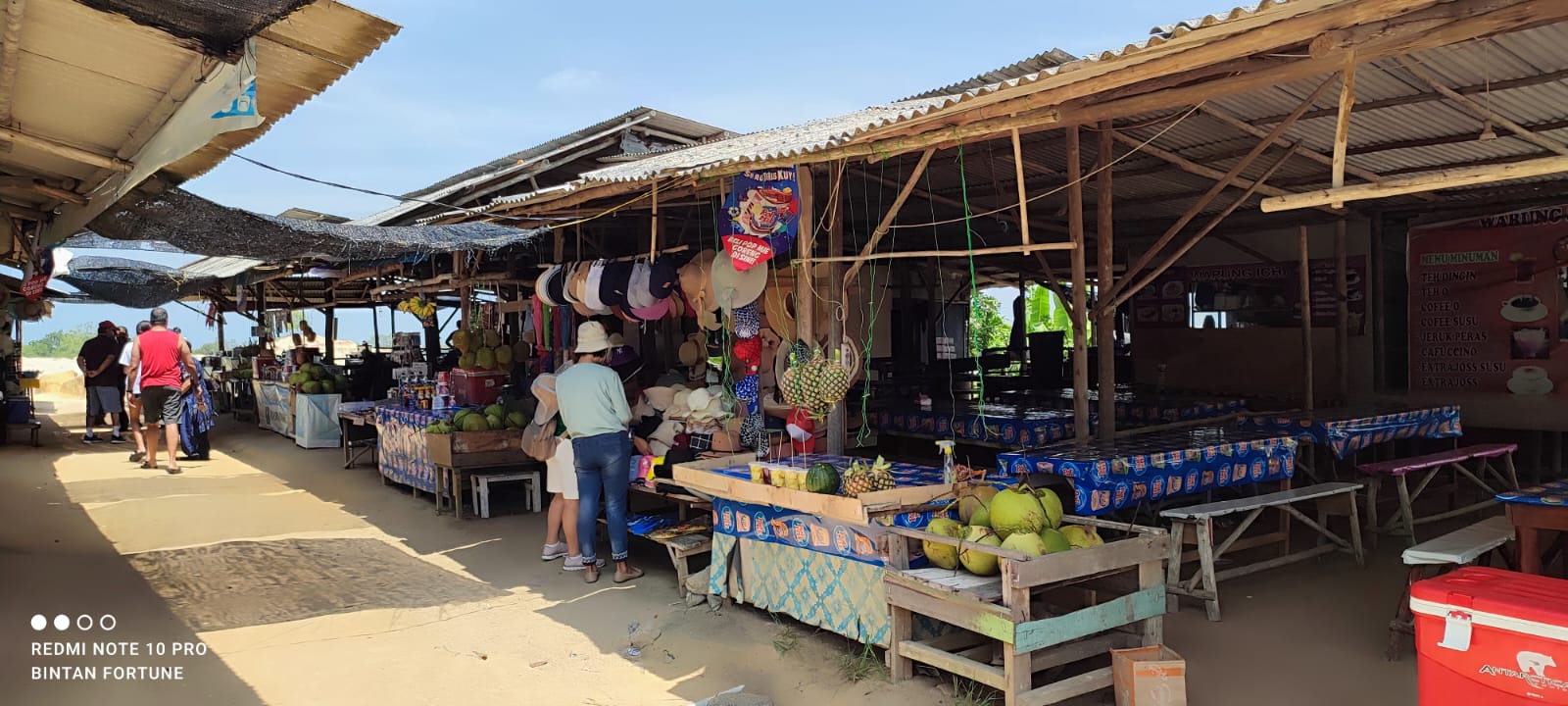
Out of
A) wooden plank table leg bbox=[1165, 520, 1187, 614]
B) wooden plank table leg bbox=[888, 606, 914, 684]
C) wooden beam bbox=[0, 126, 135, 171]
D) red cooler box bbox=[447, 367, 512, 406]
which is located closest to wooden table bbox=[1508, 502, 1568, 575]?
wooden plank table leg bbox=[1165, 520, 1187, 614]

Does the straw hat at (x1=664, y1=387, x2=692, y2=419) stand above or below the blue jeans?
above

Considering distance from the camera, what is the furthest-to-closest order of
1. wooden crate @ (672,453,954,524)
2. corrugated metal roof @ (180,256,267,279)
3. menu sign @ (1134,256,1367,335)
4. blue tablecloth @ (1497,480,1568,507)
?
corrugated metal roof @ (180,256,267,279), menu sign @ (1134,256,1367,335), wooden crate @ (672,453,954,524), blue tablecloth @ (1497,480,1568,507)

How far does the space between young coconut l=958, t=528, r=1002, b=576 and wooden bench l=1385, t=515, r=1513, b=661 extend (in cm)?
182

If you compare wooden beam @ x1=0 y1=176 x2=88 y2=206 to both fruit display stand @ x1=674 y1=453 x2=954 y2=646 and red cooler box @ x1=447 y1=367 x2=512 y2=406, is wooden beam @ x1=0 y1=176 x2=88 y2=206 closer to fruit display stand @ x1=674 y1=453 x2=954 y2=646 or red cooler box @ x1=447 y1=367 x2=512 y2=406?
red cooler box @ x1=447 y1=367 x2=512 y2=406

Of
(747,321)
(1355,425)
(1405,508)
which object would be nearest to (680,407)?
(747,321)

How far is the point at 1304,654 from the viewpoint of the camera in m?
4.42

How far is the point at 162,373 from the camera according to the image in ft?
33.8

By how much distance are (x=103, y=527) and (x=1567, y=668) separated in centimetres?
924

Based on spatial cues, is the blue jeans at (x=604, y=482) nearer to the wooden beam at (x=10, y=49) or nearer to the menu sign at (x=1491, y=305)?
the wooden beam at (x=10, y=49)

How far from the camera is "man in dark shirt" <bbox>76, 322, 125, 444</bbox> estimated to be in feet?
40.8

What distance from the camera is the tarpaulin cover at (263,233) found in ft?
19.5

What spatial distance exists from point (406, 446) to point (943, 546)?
6.70m

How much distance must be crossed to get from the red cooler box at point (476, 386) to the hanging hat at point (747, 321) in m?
3.97

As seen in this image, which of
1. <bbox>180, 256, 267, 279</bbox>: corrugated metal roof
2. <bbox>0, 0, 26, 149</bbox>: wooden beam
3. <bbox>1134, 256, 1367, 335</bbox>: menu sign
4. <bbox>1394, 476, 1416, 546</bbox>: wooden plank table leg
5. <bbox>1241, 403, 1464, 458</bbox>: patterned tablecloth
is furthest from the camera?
<bbox>180, 256, 267, 279</bbox>: corrugated metal roof
